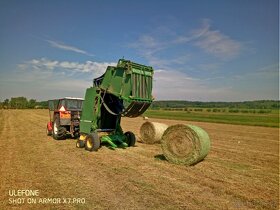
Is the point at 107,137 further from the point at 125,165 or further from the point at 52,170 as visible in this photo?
the point at 52,170

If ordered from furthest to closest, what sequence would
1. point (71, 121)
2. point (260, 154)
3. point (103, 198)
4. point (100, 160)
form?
point (71, 121)
point (260, 154)
point (100, 160)
point (103, 198)

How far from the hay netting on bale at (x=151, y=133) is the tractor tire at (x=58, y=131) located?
4.24m

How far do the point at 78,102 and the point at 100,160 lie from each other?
586 cm

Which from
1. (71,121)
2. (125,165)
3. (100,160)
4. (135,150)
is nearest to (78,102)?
(71,121)

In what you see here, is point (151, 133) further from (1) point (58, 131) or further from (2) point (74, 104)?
(1) point (58, 131)

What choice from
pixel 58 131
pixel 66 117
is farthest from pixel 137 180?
pixel 58 131

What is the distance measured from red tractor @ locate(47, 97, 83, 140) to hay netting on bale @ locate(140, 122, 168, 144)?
143 inches

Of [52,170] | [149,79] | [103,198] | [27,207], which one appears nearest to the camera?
[27,207]

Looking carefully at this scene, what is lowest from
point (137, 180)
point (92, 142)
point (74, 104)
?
point (137, 180)

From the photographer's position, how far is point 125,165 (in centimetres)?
885

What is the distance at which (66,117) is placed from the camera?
13.9m

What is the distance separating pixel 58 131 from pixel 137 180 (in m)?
7.98

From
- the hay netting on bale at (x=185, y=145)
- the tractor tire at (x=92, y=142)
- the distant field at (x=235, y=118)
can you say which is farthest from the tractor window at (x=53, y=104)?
the distant field at (x=235, y=118)

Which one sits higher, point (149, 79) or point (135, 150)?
point (149, 79)
